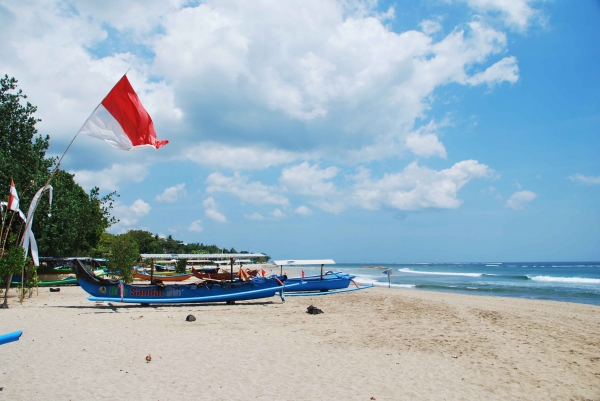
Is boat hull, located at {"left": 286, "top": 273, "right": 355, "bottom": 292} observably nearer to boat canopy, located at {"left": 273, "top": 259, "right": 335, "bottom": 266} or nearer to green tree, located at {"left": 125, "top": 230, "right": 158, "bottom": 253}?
boat canopy, located at {"left": 273, "top": 259, "right": 335, "bottom": 266}

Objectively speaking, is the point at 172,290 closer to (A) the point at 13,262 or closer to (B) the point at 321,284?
(A) the point at 13,262

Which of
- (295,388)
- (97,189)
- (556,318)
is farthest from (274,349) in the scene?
(97,189)

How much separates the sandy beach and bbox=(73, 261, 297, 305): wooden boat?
1453mm

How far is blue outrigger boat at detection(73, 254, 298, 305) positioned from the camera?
15.5 m

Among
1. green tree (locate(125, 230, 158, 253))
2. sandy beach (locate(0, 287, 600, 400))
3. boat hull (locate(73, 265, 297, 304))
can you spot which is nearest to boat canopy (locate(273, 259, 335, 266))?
boat hull (locate(73, 265, 297, 304))

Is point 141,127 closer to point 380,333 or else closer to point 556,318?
point 380,333

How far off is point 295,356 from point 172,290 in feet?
30.1

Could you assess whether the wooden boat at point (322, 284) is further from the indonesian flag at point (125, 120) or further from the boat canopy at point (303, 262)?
the indonesian flag at point (125, 120)

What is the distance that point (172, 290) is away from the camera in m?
16.1

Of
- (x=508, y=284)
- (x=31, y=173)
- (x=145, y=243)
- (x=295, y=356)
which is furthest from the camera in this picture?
(x=145, y=243)

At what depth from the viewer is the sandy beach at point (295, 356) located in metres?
6.27

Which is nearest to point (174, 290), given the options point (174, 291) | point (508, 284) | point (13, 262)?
point (174, 291)

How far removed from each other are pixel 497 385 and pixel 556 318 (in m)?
9.51

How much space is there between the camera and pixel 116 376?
6680 mm
